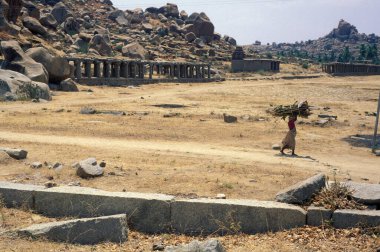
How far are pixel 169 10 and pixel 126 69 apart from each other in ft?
228

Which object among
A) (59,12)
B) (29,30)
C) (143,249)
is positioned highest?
(59,12)

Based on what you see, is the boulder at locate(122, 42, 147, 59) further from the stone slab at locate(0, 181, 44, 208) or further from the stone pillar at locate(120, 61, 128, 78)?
the stone slab at locate(0, 181, 44, 208)

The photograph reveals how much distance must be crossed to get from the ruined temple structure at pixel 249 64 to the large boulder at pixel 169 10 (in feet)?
139

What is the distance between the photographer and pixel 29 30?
53.1 m

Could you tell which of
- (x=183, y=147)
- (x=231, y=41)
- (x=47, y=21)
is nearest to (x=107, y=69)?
(x=47, y=21)

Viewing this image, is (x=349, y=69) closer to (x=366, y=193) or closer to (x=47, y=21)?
(x=47, y=21)

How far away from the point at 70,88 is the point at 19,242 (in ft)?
98.4

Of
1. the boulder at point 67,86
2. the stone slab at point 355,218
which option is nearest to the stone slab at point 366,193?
the stone slab at point 355,218

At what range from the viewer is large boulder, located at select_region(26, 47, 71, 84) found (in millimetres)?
34531

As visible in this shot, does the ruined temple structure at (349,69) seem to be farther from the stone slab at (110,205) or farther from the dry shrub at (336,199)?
the stone slab at (110,205)

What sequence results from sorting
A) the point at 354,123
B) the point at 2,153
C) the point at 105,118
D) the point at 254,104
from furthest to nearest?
the point at 254,104
the point at 354,123
the point at 105,118
the point at 2,153

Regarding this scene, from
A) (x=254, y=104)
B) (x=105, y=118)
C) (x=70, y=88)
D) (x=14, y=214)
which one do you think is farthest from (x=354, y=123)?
(x=70, y=88)

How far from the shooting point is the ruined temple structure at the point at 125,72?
4297 centimetres

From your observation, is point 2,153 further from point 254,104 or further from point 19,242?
point 254,104
